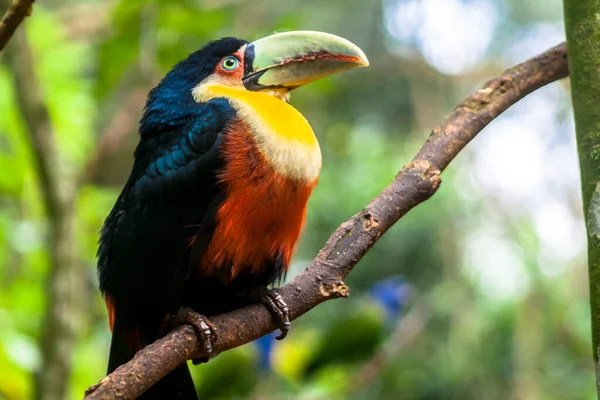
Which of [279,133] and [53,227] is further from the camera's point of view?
[53,227]

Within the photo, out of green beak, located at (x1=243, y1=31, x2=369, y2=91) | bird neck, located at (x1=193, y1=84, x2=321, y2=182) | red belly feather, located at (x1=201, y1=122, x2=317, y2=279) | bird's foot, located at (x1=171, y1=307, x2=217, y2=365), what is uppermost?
green beak, located at (x1=243, y1=31, x2=369, y2=91)

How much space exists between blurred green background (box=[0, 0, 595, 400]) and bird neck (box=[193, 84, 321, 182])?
1.24m

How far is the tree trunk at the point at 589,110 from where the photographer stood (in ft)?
4.80

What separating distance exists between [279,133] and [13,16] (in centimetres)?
78

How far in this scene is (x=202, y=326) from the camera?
1.90 meters

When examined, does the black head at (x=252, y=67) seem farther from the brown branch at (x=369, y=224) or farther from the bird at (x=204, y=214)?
the brown branch at (x=369, y=224)

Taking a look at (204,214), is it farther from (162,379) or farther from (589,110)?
(589,110)

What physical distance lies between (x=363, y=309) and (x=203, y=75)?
160 cm

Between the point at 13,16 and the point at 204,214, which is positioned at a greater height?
the point at 13,16

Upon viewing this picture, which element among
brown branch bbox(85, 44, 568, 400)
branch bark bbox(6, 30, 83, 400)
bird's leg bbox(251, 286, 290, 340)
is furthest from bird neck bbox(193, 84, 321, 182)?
branch bark bbox(6, 30, 83, 400)

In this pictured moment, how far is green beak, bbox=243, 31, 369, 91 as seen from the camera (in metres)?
2.29

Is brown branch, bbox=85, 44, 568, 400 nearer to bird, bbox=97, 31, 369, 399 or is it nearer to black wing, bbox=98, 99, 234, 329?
bird, bbox=97, 31, 369, 399

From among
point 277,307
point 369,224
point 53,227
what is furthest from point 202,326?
point 53,227

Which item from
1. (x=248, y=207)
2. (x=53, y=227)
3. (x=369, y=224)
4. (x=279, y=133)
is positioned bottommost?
(x=369, y=224)
